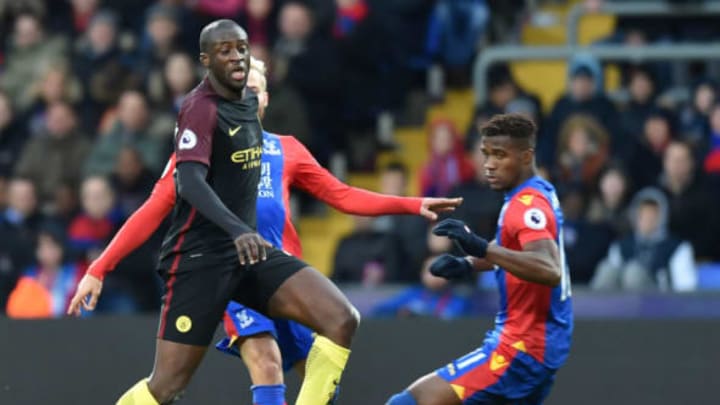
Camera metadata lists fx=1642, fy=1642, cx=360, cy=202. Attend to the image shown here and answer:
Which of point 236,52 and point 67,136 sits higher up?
point 236,52

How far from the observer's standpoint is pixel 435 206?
7391 mm

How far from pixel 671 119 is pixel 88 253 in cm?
433

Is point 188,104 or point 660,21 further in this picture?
point 660,21

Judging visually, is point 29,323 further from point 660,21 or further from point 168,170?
point 660,21

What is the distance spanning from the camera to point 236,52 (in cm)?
687

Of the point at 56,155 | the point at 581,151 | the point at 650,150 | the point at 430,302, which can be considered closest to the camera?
the point at 430,302

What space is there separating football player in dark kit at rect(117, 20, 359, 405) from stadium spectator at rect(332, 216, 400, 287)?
4.05 m

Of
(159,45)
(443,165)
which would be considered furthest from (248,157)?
(159,45)

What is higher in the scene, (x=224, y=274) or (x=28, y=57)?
(x=28, y=57)

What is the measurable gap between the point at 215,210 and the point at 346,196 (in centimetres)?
116

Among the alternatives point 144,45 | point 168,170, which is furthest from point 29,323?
point 144,45

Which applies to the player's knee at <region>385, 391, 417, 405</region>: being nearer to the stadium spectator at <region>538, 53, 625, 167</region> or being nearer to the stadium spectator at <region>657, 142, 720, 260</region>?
the stadium spectator at <region>657, 142, 720, 260</region>

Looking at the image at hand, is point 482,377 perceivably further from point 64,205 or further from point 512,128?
point 64,205

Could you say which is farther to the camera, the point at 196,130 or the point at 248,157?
the point at 248,157
